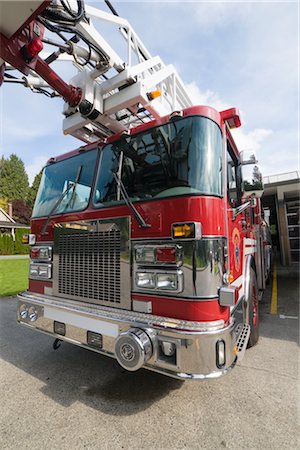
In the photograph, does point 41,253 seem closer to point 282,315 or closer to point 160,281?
point 160,281

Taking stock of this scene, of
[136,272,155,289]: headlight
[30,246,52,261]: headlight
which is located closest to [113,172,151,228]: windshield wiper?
[136,272,155,289]: headlight

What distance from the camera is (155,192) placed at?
7.47 ft

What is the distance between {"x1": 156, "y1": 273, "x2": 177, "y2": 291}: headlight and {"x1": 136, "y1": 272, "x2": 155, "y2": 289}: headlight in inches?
1.9

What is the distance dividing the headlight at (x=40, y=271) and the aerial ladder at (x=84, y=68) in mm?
1718

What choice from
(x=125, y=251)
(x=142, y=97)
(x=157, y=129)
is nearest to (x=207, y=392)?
(x=125, y=251)

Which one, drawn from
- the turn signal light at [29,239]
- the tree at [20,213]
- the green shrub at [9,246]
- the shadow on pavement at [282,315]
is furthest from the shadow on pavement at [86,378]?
the tree at [20,213]

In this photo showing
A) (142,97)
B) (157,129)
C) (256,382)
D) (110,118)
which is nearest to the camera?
(157,129)

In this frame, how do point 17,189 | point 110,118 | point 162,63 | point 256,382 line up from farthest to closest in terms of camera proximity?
point 17,189 < point 162,63 < point 110,118 < point 256,382

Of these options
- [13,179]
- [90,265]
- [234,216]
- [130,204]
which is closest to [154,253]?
[130,204]

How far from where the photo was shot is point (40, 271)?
306cm

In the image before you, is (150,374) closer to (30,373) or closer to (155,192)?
(30,373)

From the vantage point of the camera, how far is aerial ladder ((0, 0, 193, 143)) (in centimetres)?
212

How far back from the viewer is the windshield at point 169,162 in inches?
84.5

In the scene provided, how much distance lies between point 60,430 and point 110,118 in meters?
3.12
